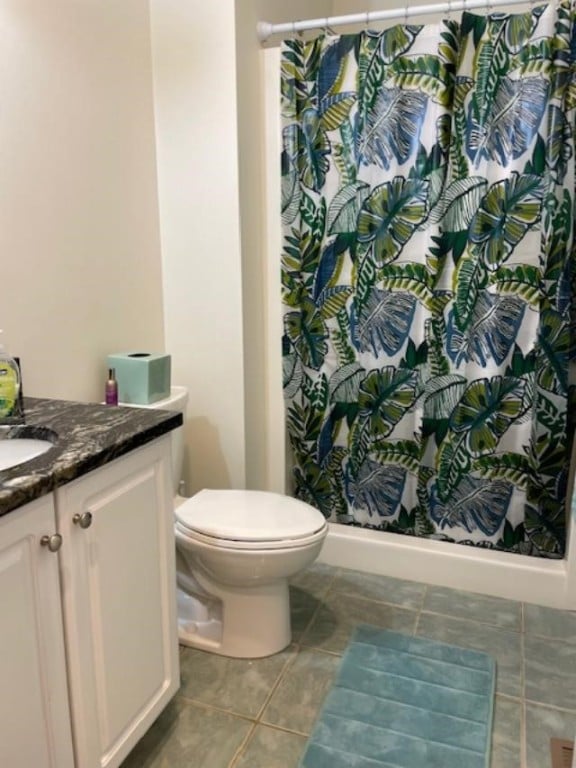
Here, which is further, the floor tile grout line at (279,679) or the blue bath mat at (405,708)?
the floor tile grout line at (279,679)

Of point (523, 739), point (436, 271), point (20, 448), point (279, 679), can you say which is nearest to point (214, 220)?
point (436, 271)

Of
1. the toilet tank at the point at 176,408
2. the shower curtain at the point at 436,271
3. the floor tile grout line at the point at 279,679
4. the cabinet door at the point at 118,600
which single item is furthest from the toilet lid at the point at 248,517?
the shower curtain at the point at 436,271

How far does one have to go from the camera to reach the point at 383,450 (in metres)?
2.36

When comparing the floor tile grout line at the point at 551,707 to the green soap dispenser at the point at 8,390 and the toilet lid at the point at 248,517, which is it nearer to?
the toilet lid at the point at 248,517

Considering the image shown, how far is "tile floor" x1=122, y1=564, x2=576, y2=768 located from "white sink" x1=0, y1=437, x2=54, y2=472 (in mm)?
809

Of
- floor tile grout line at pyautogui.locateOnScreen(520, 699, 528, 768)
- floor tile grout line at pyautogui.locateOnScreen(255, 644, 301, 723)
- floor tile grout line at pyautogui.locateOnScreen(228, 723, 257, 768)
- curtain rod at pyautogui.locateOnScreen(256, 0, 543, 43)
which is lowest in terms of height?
floor tile grout line at pyautogui.locateOnScreen(520, 699, 528, 768)

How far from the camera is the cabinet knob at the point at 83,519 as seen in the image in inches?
44.8

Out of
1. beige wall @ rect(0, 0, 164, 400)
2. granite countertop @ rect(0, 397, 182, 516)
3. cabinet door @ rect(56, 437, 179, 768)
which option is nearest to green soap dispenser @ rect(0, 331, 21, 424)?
granite countertop @ rect(0, 397, 182, 516)

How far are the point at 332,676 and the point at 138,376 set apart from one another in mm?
1079

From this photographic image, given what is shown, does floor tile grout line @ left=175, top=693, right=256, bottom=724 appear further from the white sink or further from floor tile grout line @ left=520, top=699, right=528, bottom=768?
the white sink

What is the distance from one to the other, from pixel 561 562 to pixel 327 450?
93cm

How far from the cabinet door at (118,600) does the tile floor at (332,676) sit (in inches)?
7.7

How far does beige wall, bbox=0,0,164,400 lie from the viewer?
1.63 metres

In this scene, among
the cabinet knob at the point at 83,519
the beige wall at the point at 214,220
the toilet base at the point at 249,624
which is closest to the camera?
the cabinet knob at the point at 83,519
